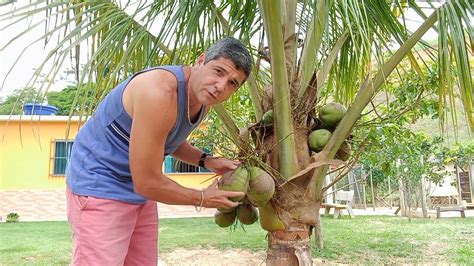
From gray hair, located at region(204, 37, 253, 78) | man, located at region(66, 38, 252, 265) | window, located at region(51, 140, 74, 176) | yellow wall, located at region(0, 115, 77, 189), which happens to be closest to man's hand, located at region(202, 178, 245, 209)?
man, located at region(66, 38, 252, 265)

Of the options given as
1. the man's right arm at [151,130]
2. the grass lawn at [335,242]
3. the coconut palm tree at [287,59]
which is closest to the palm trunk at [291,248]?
the coconut palm tree at [287,59]

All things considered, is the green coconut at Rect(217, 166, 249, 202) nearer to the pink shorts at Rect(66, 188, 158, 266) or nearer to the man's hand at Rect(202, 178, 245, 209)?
the man's hand at Rect(202, 178, 245, 209)

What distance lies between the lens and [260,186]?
182cm

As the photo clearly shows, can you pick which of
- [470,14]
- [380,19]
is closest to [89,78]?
[380,19]

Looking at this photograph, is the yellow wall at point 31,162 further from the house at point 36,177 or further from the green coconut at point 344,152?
the green coconut at point 344,152

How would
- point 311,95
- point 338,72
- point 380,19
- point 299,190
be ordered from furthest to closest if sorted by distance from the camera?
point 338,72
point 380,19
point 311,95
point 299,190

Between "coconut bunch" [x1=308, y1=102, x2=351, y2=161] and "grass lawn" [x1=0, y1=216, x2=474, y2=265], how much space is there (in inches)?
146

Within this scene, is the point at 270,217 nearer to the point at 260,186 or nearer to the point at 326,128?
the point at 260,186

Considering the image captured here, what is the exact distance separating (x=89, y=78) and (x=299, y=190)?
3.72ft

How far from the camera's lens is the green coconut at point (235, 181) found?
176 cm

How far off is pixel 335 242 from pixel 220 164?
5286 millimetres

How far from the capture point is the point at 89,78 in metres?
2.05

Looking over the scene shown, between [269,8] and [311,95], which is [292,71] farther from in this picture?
[269,8]

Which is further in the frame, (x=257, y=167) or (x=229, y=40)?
(x=257, y=167)
